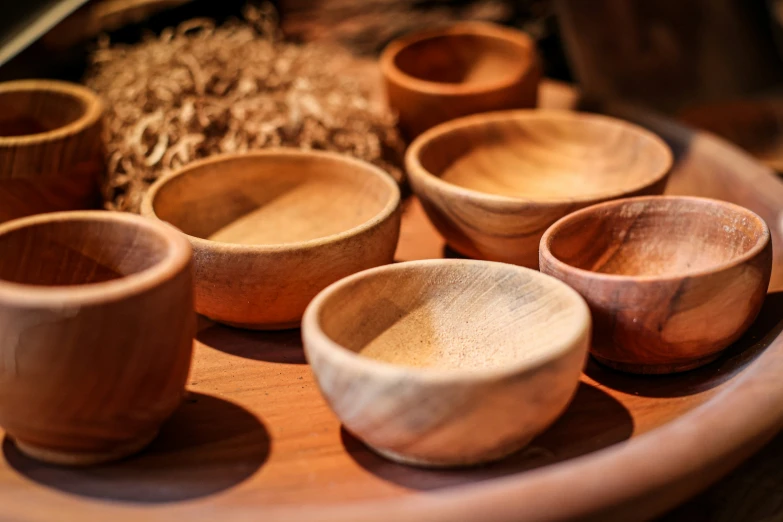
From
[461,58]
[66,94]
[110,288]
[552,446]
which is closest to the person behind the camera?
[110,288]

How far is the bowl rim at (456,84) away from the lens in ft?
4.47

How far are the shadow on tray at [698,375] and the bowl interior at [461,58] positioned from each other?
794 millimetres

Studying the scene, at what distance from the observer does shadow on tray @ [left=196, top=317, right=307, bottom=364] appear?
928 millimetres

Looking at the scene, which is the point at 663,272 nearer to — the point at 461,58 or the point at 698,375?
the point at 698,375

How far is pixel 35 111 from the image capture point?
124cm

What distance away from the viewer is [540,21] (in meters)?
2.11

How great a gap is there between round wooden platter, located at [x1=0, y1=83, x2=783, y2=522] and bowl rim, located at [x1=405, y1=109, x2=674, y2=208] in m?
0.19

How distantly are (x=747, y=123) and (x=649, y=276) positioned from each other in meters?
1.07

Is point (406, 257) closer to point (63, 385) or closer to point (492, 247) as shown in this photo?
point (492, 247)

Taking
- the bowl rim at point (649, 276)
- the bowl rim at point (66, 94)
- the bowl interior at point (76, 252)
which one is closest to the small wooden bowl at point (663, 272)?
the bowl rim at point (649, 276)

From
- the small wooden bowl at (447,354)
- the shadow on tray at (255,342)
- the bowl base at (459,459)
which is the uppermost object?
the small wooden bowl at (447,354)

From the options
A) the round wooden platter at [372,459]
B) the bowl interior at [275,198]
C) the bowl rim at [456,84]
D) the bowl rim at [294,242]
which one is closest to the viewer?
the round wooden platter at [372,459]

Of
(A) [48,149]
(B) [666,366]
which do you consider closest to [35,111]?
(A) [48,149]

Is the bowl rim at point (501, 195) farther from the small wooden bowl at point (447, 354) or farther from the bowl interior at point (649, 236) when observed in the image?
the small wooden bowl at point (447, 354)
